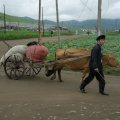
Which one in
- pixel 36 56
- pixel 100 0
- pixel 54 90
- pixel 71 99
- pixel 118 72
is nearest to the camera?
pixel 71 99

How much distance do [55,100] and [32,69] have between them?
184 inches

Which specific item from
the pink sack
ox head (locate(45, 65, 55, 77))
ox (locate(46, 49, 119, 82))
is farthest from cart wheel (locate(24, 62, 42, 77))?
ox (locate(46, 49, 119, 82))

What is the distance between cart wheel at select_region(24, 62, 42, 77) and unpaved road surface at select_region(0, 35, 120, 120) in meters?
0.46

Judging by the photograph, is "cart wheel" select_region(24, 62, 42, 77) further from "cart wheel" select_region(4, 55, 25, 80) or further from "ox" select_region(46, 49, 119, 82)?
"ox" select_region(46, 49, 119, 82)

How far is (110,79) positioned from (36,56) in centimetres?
300

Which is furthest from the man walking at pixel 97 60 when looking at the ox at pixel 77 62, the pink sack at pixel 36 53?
the pink sack at pixel 36 53

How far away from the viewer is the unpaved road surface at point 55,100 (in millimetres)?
9514

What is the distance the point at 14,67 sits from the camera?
15.1 meters

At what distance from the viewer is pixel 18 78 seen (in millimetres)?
15102

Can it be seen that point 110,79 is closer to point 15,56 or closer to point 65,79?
point 65,79

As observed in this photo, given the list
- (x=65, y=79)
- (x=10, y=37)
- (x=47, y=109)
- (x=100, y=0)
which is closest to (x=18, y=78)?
(x=65, y=79)

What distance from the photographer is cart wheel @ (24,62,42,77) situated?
48.3 feet

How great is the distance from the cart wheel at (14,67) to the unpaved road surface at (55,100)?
0.29 meters

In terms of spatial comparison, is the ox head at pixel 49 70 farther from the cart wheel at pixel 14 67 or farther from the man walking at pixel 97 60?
the man walking at pixel 97 60
